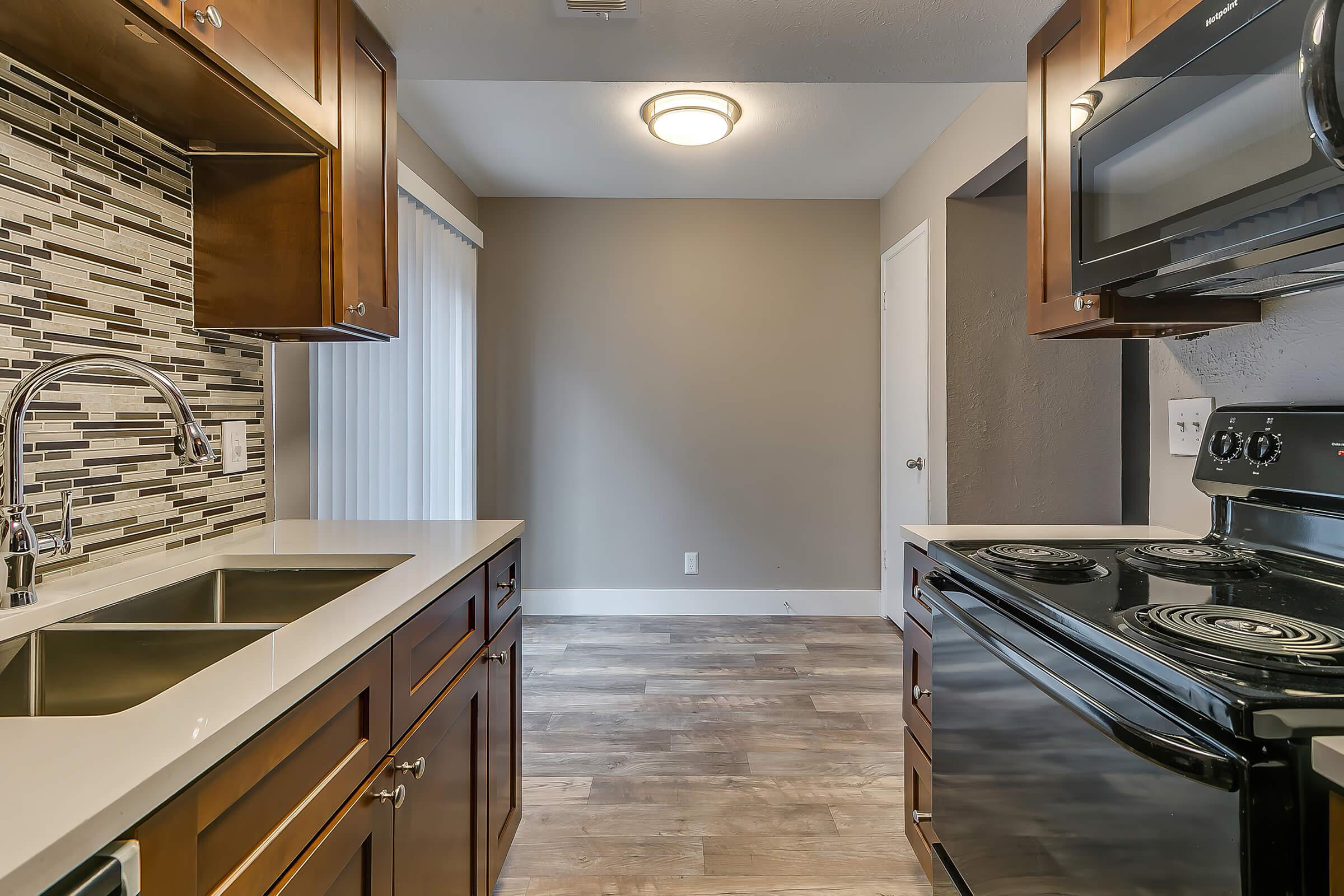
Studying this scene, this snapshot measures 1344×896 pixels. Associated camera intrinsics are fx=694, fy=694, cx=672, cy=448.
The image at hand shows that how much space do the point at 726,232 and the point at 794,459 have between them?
1371 millimetres

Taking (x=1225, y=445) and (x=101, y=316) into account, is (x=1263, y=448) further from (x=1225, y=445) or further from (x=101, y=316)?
(x=101, y=316)

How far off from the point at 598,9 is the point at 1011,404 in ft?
8.08

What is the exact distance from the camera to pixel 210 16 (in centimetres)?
109

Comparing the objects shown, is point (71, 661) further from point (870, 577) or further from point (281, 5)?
point (870, 577)

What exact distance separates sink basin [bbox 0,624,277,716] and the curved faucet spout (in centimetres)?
21

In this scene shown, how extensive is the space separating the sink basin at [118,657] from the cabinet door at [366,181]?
0.80 metres

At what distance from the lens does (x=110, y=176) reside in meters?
1.29

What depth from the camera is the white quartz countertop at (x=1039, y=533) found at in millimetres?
1591

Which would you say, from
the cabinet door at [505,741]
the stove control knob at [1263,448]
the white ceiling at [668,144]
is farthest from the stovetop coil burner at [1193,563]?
the white ceiling at [668,144]

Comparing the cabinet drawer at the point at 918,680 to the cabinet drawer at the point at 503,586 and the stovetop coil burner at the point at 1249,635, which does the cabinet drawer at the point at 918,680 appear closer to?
the stovetop coil burner at the point at 1249,635

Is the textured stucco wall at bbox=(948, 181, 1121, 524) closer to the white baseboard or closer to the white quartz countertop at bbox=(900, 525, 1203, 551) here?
the white baseboard

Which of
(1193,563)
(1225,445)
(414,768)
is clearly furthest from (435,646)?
(1225,445)

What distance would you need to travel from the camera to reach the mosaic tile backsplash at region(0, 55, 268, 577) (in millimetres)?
1115

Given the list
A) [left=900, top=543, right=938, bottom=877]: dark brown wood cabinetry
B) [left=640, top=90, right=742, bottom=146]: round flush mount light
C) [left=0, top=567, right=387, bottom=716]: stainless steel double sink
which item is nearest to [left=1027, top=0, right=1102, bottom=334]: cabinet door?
[left=900, top=543, right=938, bottom=877]: dark brown wood cabinetry
